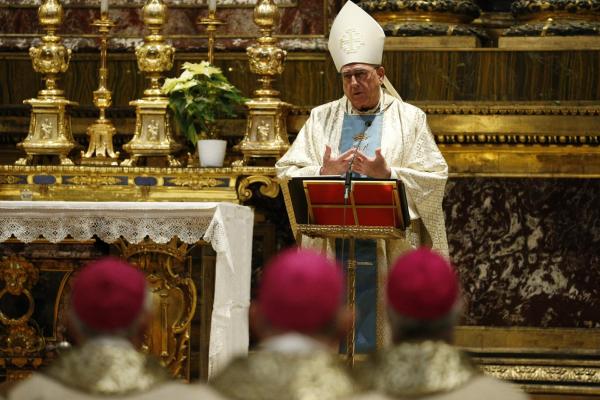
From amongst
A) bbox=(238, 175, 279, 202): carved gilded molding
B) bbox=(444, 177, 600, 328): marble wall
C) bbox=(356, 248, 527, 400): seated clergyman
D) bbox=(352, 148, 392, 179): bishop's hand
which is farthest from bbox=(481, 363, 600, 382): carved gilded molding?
bbox=(356, 248, 527, 400): seated clergyman

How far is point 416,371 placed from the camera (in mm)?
3926

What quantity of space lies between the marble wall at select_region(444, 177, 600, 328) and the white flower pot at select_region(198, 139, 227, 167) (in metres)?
1.39

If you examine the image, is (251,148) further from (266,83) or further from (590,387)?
(590,387)

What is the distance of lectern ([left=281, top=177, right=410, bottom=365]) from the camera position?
717cm

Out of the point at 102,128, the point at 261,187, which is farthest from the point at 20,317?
the point at 261,187

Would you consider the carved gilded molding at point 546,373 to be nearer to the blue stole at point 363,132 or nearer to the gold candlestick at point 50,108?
the blue stole at point 363,132

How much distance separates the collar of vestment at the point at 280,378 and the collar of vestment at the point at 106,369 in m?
0.25

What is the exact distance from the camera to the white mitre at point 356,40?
779 cm

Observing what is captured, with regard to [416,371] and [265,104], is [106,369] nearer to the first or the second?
[416,371]

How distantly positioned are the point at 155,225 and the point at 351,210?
100 centimetres

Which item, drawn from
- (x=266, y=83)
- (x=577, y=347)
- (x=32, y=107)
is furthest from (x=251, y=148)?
(x=577, y=347)

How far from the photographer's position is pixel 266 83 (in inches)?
336

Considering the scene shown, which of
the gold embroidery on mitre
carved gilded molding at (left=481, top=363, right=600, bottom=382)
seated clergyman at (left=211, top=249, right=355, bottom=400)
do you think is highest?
the gold embroidery on mitre

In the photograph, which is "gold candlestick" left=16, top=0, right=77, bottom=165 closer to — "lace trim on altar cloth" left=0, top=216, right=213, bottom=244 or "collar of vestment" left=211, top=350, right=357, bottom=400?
"lace trim on altar cloth" left=0, top=216, right=213, bottom=244
